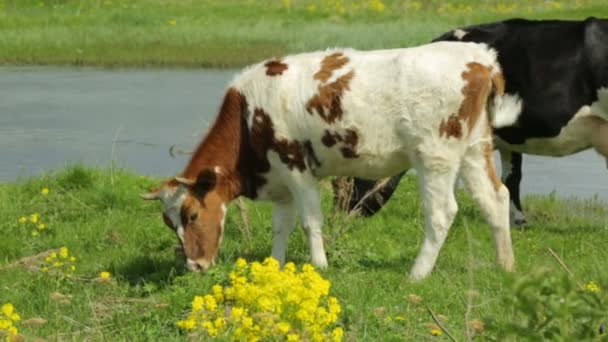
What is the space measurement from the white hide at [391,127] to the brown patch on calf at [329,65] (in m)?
0.04

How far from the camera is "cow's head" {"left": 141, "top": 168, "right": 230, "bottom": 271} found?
28.3 ft

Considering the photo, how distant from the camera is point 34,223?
1058cm

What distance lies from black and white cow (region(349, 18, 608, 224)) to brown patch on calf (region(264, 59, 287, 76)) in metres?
2.23

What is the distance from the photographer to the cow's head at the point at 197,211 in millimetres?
8641

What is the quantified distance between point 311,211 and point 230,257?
2.32 ft

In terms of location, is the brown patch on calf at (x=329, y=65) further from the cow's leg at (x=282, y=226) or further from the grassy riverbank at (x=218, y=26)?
the grassy riverbank at (x=218, y=26)

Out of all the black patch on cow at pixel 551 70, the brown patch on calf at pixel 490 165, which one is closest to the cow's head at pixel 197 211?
the brown patch on calf at pixel 490 165

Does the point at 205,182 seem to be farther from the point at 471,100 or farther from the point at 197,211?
the point at 471,100

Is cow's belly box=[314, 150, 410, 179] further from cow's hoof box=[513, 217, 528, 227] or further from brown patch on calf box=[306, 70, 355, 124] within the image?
cow's hoof box=[513, 217, 528, 227]

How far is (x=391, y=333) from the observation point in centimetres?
688

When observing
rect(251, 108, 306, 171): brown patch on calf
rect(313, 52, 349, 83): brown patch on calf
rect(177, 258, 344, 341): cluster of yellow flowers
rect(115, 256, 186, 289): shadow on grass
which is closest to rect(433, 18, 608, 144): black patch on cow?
rect(313, 52, 349, 83): brown patch on calf

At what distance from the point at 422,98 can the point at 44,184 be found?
5238mm

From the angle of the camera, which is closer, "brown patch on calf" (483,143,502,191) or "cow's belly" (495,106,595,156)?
"brown patch on calf" (483,143,502,191)

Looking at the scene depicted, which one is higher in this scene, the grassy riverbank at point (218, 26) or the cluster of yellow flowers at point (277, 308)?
the cluster of yellow flowers at point (277, 308)
